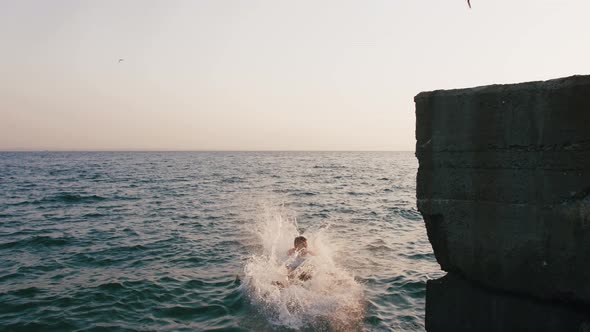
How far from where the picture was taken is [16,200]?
25.3 meters

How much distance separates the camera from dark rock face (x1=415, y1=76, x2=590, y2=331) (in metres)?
3.35

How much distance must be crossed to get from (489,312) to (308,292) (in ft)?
18.4

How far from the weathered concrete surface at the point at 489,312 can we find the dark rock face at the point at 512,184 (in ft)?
0.38

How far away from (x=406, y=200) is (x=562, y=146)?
80.4 ft

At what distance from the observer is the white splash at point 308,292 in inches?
312

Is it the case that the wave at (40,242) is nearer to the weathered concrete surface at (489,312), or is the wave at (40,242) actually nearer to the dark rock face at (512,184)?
the weathered concrete surface at (489,312)

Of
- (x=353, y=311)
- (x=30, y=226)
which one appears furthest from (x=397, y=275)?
(x=30, y=226)

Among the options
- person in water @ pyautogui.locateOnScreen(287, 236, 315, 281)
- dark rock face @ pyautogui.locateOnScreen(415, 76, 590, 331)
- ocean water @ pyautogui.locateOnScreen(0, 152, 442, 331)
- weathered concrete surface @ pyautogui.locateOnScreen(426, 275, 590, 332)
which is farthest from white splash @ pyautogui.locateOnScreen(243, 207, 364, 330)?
dark rock face @ pyautogui.locateOnScreen(415, 76, 590, 331)

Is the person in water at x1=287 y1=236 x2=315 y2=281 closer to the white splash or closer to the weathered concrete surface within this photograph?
the white splash

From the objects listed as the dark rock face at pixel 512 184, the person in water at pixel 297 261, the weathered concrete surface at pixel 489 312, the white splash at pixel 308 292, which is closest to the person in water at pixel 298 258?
the person in water at pixel 297 261

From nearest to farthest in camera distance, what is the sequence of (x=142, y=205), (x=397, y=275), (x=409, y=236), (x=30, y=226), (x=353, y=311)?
(x=353, y=311)
(x=397, y=275)
(x=409, y=236)
(x=30, y=226)
(x=142, y=205)

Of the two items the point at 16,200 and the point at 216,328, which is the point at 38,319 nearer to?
the point at 216,328

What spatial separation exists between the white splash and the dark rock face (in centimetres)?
429

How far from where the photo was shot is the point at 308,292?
30.1 feet
